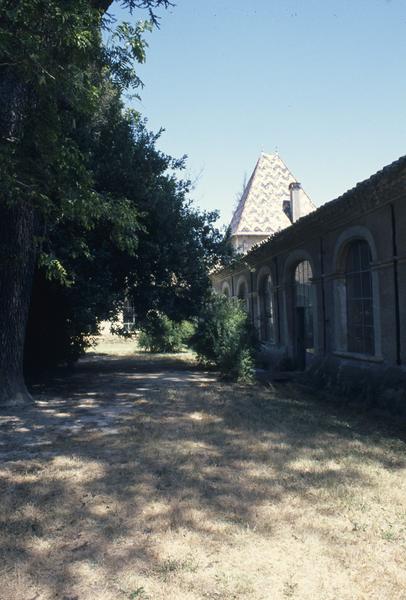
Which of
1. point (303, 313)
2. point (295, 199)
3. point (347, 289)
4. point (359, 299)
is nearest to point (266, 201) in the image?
point (295, 199)

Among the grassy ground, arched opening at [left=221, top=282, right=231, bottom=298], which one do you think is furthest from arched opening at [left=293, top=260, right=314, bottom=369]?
arched opening at [left=221, top=282, right=231, bottom=298]

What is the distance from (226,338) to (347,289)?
3.64 metres

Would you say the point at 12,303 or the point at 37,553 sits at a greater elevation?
the point at 12,303

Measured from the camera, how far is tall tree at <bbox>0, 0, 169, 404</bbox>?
231 inches

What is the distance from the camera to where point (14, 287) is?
871 centimetres

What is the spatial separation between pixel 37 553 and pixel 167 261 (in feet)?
27.5

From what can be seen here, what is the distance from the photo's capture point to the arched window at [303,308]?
13.8 meters

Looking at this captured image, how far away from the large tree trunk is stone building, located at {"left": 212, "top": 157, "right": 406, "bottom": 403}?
5797 millimetres

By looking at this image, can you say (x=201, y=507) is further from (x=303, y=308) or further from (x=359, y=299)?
(x=303, y=308)

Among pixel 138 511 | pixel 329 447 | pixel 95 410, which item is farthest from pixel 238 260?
pixel 138 511

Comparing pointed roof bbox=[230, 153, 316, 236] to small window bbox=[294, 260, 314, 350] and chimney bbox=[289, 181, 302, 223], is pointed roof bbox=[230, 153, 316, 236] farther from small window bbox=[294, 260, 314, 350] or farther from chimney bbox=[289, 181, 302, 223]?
small window bbox=[294, 260, 314, 350]

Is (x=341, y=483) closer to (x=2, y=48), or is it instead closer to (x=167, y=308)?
(x=2, y=48)

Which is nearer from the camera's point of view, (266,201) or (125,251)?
(125,251)

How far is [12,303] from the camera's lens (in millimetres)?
8727
